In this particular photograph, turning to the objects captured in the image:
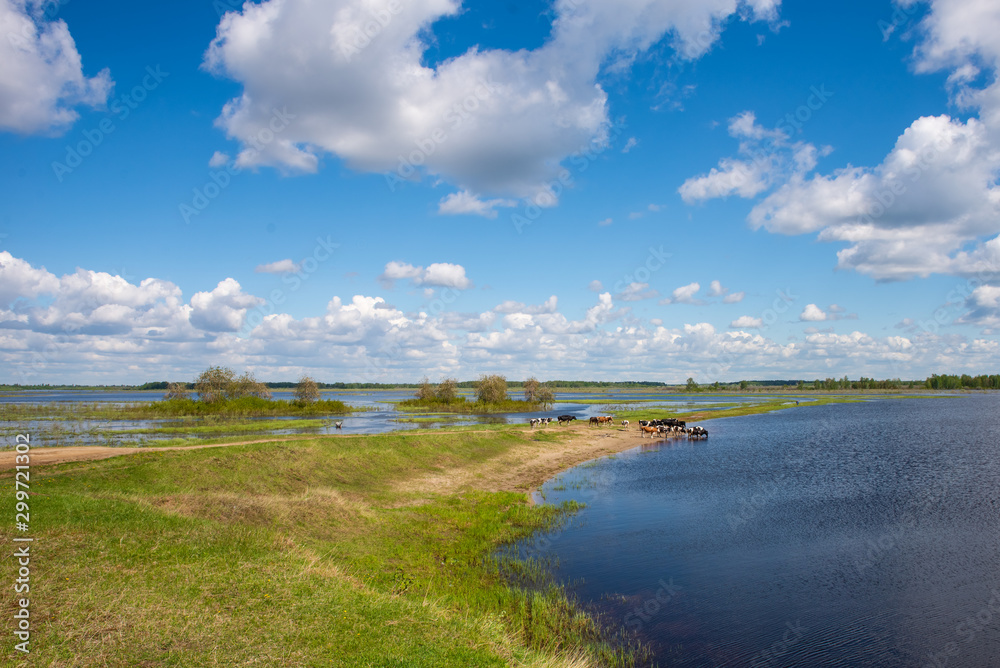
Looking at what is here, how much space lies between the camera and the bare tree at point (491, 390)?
405 ft

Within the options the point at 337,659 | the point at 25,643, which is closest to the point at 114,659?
the point at 25,643

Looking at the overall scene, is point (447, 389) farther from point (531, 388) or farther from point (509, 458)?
point (509, 458)

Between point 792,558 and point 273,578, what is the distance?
20757mm

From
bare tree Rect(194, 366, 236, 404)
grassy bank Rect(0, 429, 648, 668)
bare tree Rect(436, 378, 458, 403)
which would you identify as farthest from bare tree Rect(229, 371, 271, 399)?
grassy bank Rect(0, 429, 648, 668)

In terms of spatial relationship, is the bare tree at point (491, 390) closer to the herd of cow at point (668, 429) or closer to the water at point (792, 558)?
the herd of cow at point (668, 429)

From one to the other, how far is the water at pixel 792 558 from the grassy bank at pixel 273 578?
9.67 ft

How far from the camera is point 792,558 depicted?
72.3 feet

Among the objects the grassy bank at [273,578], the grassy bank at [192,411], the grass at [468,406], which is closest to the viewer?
the grassy bank at [273,578]

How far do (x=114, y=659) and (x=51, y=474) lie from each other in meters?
21.6

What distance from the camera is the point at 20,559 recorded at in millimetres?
12742

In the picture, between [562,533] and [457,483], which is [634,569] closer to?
[562,533]

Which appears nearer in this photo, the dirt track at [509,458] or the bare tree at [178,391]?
the dirt track at [509,458]

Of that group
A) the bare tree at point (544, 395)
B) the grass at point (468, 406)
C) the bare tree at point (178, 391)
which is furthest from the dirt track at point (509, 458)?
the bare tree at point (178, 391)

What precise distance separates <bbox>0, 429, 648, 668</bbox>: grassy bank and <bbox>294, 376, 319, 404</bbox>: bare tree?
267 feet
